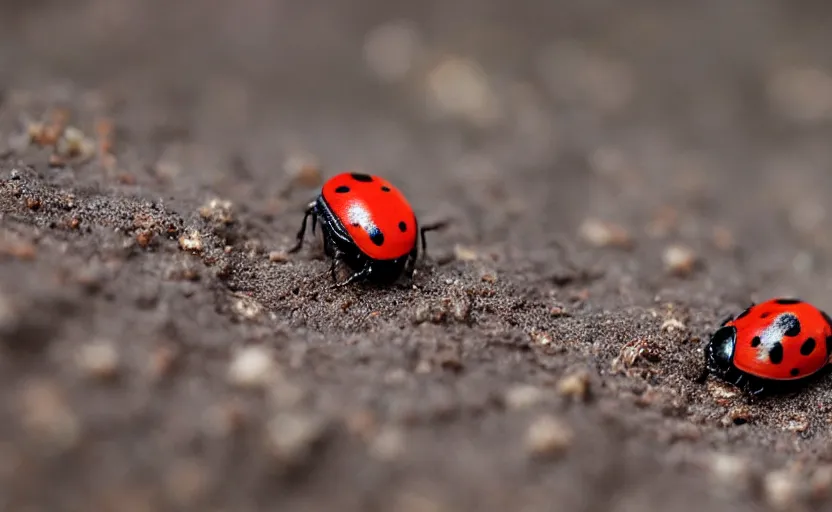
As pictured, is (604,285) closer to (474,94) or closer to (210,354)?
(210,354)

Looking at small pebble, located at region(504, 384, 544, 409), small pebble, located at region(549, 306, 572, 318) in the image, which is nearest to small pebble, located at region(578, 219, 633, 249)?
small pebble, located at region(549, 306, 572, 318)

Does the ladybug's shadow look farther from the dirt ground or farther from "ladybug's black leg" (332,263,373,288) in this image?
"ladybug's black leg" (332,263,373,288)

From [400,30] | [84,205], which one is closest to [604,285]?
[84,205]

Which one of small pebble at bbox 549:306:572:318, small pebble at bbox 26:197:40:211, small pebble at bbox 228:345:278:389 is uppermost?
small pebble at bbox 26:197:40:211

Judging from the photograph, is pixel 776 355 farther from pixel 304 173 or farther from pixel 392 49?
pixel 392 49

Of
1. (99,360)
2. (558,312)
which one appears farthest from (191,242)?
(558,312)

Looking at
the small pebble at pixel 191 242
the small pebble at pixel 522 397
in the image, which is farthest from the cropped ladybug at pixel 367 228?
the small pebble at pixel 522 397
